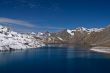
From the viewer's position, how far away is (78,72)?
82500 millimetres

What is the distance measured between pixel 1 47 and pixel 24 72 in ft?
384

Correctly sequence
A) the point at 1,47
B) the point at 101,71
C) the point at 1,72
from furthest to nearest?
1. the point at 1,47
2. the point at 101,71
3. the point at 1,72

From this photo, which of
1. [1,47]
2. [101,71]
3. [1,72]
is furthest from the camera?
[1,47]

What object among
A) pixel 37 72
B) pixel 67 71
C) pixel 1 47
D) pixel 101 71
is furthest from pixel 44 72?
pixel 1 47

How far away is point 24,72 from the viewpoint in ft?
266

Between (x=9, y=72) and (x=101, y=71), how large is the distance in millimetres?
33631

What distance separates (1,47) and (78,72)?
4829 inches

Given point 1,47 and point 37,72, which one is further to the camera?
point 1,47

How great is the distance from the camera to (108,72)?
274ft

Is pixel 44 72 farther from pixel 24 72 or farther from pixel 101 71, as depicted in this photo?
pixel 101 71

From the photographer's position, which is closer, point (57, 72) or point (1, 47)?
point (57, 72)

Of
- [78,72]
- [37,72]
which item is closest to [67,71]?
[78,72]

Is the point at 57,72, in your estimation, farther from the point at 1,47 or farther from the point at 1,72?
the point at 1,47

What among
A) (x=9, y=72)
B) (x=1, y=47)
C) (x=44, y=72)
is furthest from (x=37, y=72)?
(x=1, y=47)
